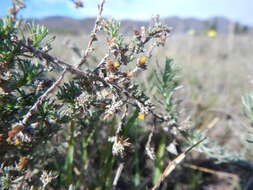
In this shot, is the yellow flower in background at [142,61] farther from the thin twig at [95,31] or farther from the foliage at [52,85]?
the thin twig at [95,31]

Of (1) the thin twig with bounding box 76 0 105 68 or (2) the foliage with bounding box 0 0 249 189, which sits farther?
(1) the thin twig with bounding box 76 0 105 68

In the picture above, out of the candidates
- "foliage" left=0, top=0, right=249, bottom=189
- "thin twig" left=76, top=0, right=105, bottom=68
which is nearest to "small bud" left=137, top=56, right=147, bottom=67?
"foliage" left=0, top=0, right=249, bottom=189

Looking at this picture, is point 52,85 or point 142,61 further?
point 142,61

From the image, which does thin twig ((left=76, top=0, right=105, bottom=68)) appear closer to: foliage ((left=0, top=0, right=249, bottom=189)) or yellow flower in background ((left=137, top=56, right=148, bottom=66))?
foliage ((left=0, top=0, right=249, bottom=189))

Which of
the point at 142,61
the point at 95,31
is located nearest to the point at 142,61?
the point at 142,61

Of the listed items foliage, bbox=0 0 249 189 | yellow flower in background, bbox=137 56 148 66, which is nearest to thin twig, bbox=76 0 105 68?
foliage, bbox=0 0 249 189

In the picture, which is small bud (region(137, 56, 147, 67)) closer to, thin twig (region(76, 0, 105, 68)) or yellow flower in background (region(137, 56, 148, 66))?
yellow flower in background (region(137, 56, 148, 66))

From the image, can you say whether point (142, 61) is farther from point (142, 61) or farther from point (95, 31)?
point (95, 31)

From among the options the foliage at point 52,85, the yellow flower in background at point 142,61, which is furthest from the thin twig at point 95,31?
the yellow flower in background at point 142,61

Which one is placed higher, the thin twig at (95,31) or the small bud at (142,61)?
the thin twig at (95,31)

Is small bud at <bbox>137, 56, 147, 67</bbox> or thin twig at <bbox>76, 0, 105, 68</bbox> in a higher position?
thin twig at <bbox>76, 0, 105, 68</bbox>

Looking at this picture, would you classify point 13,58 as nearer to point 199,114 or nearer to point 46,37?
point 46,37
